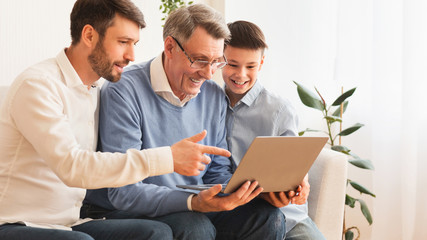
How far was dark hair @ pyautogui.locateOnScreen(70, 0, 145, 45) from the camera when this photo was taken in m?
1.50

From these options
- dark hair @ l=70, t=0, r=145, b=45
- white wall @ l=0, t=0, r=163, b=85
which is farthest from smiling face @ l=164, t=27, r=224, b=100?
white wall @ l=0, t=0, r=163, b=85

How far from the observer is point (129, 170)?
4.36 feet

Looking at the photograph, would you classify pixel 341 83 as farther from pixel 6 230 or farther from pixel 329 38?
pixel 6 230

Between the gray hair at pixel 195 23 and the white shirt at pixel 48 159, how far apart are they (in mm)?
457

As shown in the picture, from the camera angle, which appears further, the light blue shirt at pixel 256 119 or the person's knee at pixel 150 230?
the light blue shirt at pixel 256 119

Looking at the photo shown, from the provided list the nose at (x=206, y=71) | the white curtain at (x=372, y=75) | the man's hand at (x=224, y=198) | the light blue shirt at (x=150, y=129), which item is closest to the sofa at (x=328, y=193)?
the light blue shirt at (x=150, y=129)

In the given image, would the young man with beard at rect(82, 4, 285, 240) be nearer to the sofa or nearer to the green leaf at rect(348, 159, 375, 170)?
the sofa

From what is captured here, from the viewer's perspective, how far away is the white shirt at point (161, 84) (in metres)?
1.77

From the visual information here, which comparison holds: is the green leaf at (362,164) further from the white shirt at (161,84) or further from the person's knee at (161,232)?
the person's knee at (161,232)

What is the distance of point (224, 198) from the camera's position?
1536 millimetres

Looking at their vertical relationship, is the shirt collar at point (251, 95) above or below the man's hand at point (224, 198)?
above

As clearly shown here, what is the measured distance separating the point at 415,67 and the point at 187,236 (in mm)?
1950

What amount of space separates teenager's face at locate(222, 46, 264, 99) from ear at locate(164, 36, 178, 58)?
0.89ft

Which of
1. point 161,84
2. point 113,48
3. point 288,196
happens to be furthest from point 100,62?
point 288,196
